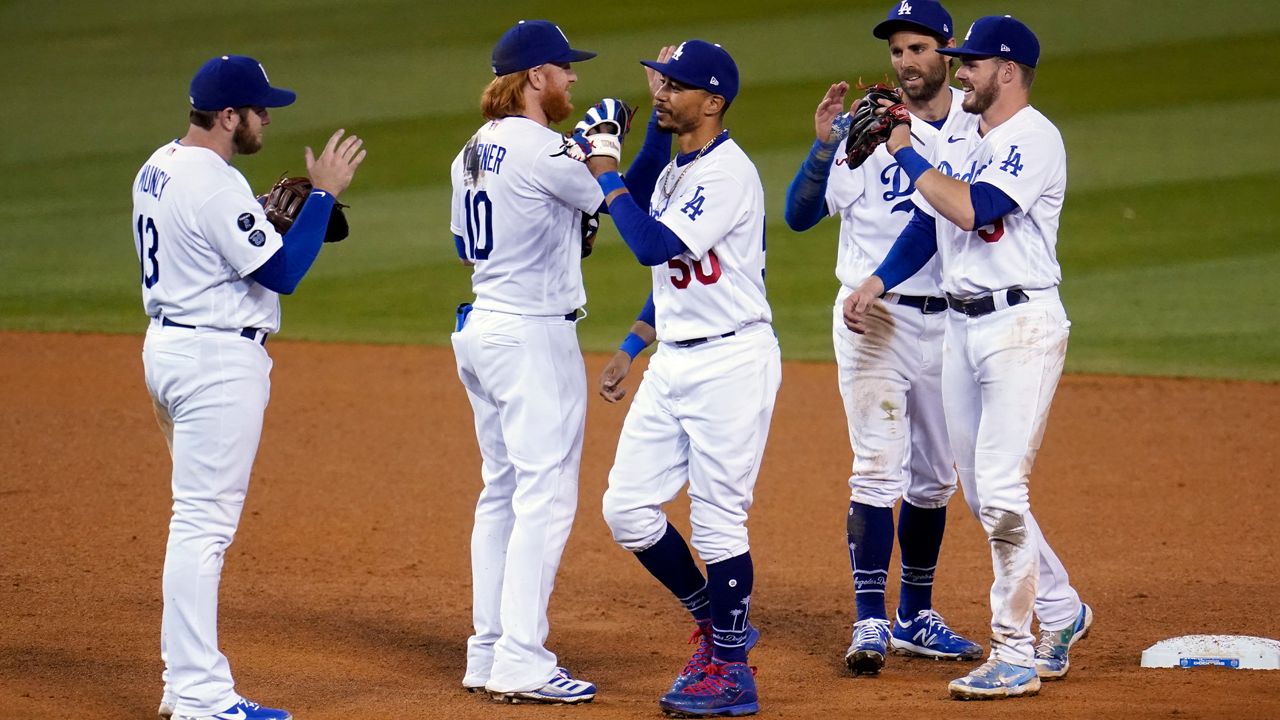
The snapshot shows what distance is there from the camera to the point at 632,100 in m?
16.2

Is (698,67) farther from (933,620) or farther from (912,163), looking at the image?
(933,620)

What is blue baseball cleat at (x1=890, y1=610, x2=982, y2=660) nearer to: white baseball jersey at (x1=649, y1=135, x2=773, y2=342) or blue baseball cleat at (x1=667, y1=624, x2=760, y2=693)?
blue baseball cleat at (x1=667, y1=624, x2=760, y2=693)

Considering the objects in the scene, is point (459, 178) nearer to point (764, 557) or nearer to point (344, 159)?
point (344, 159)

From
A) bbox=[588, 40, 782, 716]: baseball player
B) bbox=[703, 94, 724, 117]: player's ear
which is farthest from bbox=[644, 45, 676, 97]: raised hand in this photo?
bbox=[703, 94, 724, 117]: player's ear

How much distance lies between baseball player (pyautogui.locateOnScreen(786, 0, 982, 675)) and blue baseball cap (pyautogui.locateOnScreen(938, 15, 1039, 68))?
52 centimetres

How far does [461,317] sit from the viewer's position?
17.3 ft

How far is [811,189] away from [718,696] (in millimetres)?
1930

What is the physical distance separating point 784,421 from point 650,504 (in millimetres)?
4612

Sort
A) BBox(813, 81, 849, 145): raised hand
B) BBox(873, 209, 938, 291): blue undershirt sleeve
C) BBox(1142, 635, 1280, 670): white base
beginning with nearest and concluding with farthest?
BBox(1142, 635, 1280, 670): white base, BBox(873, 209, 938, 291): blue undershirt sleeve, BBox(813, 81, 849, 145): raised hand

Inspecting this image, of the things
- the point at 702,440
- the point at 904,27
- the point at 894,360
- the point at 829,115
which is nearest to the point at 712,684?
the point at 702,440

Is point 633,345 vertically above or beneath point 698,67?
beneath

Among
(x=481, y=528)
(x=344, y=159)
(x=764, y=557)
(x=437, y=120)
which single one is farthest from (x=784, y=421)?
(x=437, y=120)

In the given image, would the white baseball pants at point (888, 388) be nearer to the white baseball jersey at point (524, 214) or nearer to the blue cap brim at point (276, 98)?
the white baseball jersey at point (524, 214)

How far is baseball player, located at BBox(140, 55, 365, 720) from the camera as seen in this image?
468 cm
